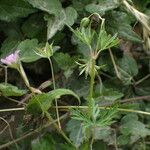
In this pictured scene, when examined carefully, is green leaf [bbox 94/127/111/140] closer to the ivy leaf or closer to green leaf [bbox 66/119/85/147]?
green leaf [bbox 66/119/85/147]

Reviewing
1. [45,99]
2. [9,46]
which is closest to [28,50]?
[9,46]

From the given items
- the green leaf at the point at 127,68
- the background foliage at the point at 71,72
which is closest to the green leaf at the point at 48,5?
the background foliage at the point at 71,72

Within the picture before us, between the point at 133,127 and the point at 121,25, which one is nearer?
the point at 133,127

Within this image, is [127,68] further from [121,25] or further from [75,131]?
[75,131]

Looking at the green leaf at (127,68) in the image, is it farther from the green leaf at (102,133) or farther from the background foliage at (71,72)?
the green leaf at (102,133)

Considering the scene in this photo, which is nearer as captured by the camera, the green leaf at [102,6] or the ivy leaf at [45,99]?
the ivy leaf at [45,99]

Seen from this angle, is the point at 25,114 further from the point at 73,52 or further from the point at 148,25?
the point at 148,25
